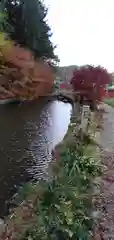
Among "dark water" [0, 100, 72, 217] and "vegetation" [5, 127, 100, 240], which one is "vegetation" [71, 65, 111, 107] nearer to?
"dark water" [0, 100, 72, 217]

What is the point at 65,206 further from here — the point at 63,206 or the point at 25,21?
the point at 25,21

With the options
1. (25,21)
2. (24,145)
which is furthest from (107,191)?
(25,21)

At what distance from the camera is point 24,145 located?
9.45 m

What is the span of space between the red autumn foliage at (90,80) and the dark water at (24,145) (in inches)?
61.6

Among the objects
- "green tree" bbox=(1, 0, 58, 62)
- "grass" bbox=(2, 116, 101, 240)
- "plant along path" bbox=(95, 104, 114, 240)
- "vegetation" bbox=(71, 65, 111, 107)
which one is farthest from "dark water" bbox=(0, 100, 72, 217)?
"green tree" bbox=(1, 0, 58, 62)

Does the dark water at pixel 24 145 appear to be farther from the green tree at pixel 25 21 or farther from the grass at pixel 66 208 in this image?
the green tree at pixel 25 21

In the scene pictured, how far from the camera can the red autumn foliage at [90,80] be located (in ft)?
44.7

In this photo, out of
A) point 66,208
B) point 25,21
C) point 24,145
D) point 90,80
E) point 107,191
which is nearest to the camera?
point 66,208

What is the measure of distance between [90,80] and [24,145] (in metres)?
5.23

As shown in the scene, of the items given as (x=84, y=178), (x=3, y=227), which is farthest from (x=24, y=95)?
(x=3, y=227)

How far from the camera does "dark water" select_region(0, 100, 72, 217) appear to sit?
6.43 metres

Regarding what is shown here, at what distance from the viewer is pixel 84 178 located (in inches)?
184

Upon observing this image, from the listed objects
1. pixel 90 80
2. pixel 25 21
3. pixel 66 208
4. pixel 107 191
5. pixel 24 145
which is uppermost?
pixel 25 21

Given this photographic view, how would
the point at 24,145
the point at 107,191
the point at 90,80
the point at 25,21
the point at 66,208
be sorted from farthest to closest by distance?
the point at 25,21 < the point at 90,80 < the point at 24,145 < the point at 107,191 < the point at 66,208
